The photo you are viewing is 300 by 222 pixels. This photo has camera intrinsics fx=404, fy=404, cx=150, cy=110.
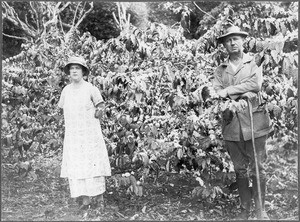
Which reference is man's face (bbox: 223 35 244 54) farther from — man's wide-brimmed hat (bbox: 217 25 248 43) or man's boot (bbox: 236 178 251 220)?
man's boot (bbox: 236 178 251 220)

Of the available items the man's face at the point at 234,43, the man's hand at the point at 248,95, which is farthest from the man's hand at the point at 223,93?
the man's face at the point at 234,43

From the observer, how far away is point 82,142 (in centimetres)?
337

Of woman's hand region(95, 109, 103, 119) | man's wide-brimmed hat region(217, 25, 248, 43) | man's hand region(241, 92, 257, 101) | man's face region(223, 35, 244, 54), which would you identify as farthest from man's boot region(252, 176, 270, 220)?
woman's hand region(95, 109, 103, 119)

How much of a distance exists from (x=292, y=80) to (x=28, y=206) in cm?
255

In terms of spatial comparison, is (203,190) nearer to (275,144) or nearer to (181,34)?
(275,144)

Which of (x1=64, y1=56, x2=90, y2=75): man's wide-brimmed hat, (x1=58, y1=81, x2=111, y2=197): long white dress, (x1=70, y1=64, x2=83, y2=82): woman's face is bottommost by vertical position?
(x1=58, y1=81, x2=111, y2=197): long white dress

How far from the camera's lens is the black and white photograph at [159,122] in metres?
3.24

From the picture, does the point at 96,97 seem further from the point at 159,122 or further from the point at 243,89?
the point at 243,89

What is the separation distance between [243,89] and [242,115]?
0.22 m

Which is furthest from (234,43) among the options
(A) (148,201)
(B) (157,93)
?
(A) (148,201)

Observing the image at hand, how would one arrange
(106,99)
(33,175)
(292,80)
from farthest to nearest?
(33,175) → (106,99) → (292,80)

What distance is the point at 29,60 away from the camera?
12.8ft

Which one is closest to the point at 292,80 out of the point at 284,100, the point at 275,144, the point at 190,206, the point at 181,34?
the point at 284,100

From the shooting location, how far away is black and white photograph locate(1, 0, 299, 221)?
10.6 feet
